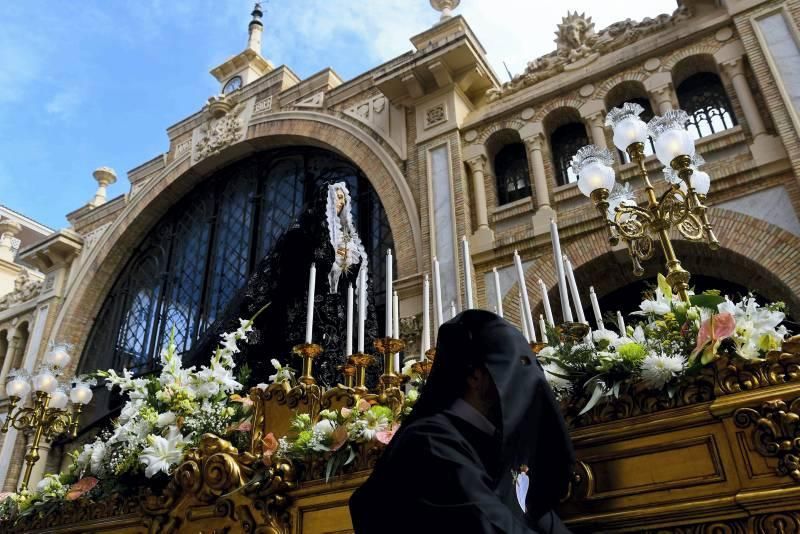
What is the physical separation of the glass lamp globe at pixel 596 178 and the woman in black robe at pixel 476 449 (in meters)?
3.43

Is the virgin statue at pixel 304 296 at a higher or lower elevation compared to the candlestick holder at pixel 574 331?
higher

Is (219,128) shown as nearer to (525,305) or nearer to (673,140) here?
(673,140)

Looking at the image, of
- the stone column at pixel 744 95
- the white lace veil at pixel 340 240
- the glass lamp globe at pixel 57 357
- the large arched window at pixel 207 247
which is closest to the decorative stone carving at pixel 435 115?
the large arched window at pixel 207 247

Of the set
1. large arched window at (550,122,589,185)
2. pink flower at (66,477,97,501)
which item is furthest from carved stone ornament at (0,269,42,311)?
pink flower at (66,477,97,501)

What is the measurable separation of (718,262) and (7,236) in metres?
23.2

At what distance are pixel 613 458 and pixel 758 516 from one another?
1.49 feet

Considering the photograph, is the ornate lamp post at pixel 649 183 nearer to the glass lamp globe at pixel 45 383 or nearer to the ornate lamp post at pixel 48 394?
the ornate lamp post at pixel 48 394

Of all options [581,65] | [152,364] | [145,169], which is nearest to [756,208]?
[581,65]

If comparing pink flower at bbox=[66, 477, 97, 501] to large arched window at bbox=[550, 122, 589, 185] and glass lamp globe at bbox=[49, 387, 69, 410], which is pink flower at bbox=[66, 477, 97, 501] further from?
large arched window at bbox=[550, 122, 589, 185]

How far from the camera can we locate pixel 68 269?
1648cm

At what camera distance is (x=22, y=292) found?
17250 millimetres

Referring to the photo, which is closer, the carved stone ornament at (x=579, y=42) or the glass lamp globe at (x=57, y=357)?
the glass lamp globe at (x=57, y=357)

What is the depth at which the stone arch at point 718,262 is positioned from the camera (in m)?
7.01

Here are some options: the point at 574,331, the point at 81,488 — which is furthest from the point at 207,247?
the point at 574,331
